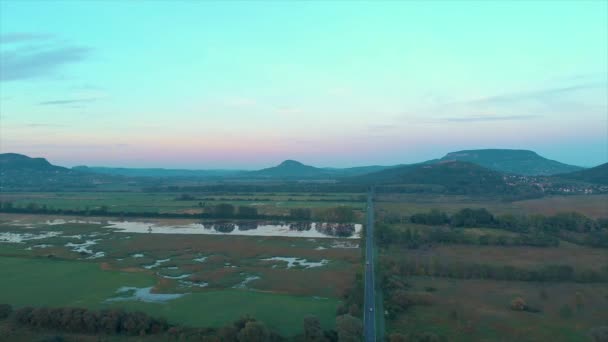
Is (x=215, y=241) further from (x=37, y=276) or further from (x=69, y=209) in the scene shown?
(x=69, y=209)

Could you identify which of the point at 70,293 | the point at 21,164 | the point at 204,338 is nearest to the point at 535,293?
the point at 204,338

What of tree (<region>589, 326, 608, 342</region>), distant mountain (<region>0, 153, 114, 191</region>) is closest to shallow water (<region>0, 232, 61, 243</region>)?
tree (<region>589, 326, 608, 342</region>)

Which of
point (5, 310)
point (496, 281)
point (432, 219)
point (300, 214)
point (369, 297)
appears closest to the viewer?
point (5, 310)

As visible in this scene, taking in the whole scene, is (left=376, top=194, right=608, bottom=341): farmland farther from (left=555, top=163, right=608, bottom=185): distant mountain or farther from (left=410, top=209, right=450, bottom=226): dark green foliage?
(left=555, top=163, right=608, bottom=185): distant mountain

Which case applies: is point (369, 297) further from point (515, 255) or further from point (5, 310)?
point (5, 310)

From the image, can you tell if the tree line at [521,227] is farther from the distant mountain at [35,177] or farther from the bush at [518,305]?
the distant mountain at [35,177]

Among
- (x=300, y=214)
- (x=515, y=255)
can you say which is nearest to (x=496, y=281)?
(x=515, y=255)
